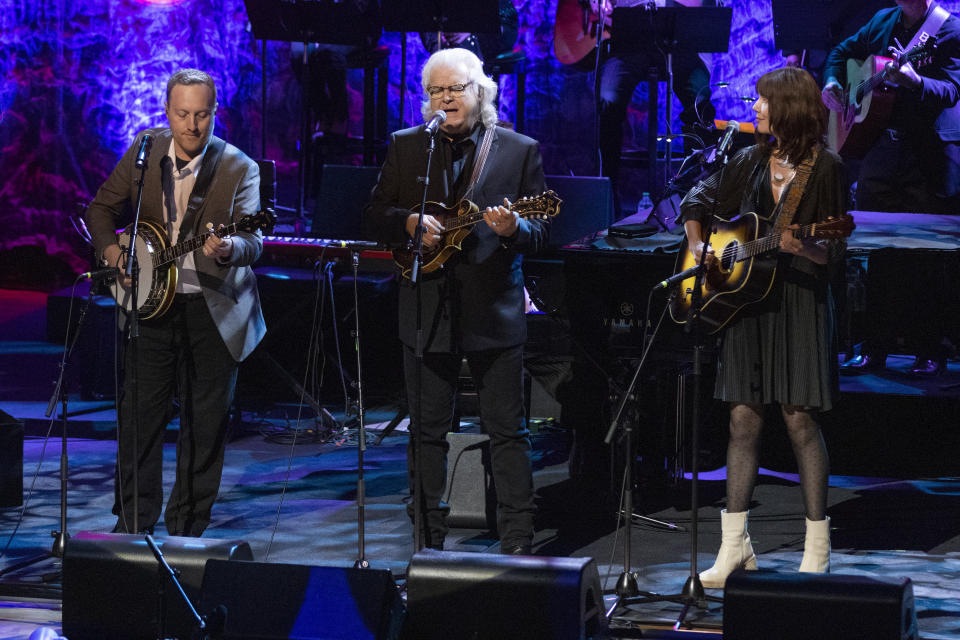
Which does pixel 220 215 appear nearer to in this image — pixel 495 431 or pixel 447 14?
pixel 495 431

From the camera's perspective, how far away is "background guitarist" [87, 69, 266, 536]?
478cm

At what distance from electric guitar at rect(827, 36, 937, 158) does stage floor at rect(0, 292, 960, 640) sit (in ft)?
5.87

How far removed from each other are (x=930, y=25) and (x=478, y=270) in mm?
4316

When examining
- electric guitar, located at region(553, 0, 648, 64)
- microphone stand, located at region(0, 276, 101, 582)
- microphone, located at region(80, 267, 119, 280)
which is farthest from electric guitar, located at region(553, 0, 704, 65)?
microphone stand, located at region(0, 276, 101, 582)

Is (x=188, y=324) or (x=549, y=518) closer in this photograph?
(x=188, y=324)

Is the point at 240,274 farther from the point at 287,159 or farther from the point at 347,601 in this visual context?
the point at 287,159

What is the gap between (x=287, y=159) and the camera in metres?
12.2

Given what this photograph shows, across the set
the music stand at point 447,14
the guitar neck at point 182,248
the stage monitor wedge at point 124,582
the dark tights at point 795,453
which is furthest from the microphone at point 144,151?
the music stand at point 447,14

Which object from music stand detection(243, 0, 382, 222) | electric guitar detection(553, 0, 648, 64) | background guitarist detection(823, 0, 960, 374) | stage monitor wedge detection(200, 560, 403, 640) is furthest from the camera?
electric guitar detection(553, 0, 648, 64)

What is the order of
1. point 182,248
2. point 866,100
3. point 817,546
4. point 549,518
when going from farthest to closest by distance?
point 866,100 < point 549,518 < point 182,248 < point 817,546

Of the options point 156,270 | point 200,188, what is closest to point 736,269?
point 200,188

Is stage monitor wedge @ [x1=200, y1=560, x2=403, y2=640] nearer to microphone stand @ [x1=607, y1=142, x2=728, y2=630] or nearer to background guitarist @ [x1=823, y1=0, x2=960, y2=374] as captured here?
microphone stand @ [x1=607, y1=142, x2=728, y2=630]

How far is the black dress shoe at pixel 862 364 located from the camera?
23.1 feet

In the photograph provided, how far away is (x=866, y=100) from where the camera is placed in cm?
767
